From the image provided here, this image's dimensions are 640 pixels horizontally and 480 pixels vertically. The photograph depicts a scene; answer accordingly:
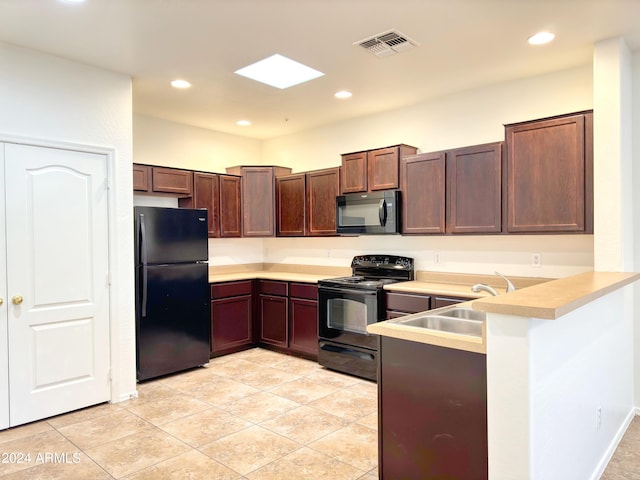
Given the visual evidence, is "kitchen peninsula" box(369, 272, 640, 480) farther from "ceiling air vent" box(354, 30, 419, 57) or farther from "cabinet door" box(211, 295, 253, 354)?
"cabinet door" box(211, 295, 253, 354)

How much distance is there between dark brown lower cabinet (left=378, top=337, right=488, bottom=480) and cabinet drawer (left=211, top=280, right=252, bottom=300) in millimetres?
2923

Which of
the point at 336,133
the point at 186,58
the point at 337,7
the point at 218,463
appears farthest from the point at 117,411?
the point at 336,133

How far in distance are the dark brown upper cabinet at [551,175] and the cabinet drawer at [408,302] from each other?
881 millimetres

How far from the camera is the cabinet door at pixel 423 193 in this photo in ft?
12.9

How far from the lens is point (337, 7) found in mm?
2541

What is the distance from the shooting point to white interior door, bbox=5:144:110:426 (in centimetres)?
311

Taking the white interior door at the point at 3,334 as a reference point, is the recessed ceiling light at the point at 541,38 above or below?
above

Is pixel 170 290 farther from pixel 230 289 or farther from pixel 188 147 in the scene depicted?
pixel 188 147


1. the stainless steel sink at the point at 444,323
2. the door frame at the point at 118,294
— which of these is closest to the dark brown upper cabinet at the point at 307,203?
the door frame at the point at 118,294

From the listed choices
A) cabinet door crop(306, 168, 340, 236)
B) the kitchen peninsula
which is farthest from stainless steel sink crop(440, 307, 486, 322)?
cabinet door crop(306, 168, 340, 236)

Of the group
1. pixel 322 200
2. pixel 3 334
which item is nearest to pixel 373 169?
pixel 322 200

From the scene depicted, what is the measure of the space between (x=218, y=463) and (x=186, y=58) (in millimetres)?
2758

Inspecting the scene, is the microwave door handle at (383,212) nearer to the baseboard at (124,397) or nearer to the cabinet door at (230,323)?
the cabinet door at (230,323)

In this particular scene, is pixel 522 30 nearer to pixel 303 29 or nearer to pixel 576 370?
pixel 303 29
